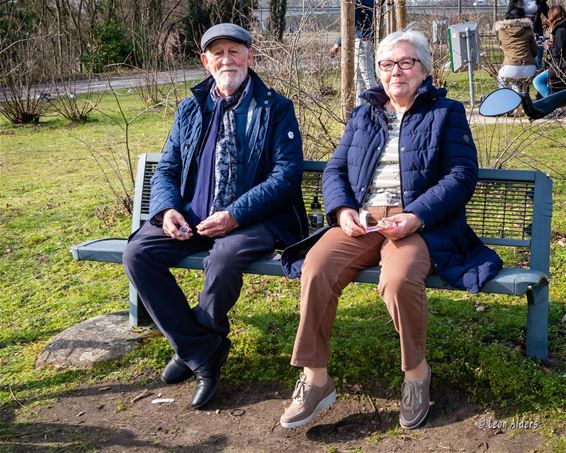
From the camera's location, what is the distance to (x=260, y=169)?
152 inches

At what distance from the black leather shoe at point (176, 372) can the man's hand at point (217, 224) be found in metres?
0.61

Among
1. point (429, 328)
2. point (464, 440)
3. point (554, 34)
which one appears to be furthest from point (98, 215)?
point (554, 34)

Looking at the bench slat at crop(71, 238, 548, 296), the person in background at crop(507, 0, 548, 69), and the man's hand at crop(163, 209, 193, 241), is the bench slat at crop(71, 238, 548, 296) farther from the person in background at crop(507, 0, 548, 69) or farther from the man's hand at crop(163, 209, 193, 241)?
the person in background at crop(507, 0, 548, 69)

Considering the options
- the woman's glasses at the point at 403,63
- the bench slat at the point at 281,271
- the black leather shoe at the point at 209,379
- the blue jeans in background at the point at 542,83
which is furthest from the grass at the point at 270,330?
the blue jeans in background at the point at 542,83

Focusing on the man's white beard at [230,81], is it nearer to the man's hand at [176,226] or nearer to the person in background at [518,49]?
the man's hand at [176,226]

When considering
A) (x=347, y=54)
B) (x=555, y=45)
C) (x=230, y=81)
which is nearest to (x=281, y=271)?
(x=230, y=81)

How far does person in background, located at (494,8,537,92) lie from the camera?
10523 mm

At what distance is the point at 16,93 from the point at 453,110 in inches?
431

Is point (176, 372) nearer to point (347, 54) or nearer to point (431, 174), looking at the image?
point (431, 174)

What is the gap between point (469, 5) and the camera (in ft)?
68.4

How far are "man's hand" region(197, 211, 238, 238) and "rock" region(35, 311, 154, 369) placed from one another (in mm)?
872

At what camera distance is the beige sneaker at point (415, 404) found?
125 inches

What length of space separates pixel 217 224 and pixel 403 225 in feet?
2.96

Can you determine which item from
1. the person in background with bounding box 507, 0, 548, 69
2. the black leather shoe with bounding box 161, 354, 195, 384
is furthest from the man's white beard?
the person in background with bounding box 507, 0, 548, 69
